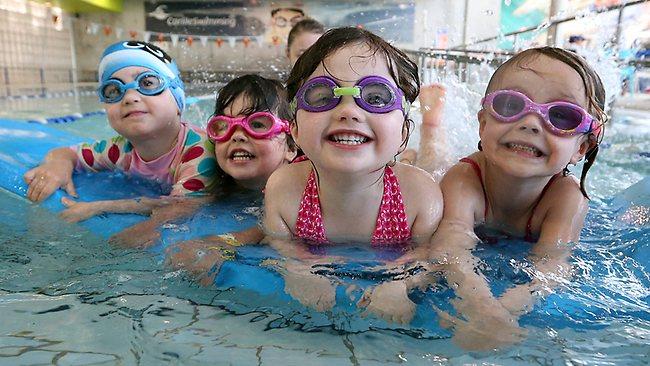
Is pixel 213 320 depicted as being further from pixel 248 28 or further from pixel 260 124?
pixel 248 28

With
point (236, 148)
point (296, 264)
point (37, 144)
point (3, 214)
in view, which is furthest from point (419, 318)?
point (37, 144)

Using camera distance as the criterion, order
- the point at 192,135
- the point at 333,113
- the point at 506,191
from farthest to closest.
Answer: the point at 192,135, the point at 506,191, the point at 333,113

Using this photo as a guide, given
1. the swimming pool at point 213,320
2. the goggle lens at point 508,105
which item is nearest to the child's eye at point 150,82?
the swimming pool at point 213,320

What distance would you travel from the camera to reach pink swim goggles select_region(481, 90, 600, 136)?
5.34 ft

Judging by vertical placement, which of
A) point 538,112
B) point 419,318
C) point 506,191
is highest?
point 538,112

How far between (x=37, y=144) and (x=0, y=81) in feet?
35.5

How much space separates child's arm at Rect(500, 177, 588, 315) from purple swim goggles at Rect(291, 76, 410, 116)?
2.06 ft

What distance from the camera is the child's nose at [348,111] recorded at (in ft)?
5.01

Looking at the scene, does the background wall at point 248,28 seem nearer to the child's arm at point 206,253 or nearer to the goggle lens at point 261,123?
the goggle lens at point 261,123

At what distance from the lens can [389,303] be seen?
1.34 metres

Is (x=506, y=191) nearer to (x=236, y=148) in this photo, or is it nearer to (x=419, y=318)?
(x=419, y=318)

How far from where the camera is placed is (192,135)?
272cm

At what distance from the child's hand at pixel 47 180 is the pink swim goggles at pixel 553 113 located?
1.91 m

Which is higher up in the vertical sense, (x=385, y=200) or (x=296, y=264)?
(x=385, y=200)
